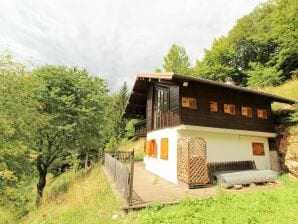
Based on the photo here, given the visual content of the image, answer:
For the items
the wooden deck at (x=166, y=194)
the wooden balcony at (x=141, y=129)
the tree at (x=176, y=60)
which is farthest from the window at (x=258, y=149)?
the tree at (x=176, y=60)

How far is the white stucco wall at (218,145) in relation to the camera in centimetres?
1329

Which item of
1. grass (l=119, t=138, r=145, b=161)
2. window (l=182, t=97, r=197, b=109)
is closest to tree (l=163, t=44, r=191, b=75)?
grass (l=119, t=138, r=145, b=161)

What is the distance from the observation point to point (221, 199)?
838 centimetres

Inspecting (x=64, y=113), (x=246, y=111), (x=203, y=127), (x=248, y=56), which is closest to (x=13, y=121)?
(x=64, y=113)

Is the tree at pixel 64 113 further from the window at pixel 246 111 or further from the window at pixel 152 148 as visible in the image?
the window at pixel 246 111

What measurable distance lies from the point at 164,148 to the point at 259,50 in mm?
27295

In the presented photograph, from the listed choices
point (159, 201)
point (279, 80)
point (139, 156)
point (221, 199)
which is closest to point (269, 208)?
point (221, 199)

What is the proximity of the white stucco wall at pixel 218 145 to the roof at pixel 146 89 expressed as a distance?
8.62 feet

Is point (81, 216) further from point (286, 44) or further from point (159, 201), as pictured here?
point (286, 44)

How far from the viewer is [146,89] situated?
20172mm

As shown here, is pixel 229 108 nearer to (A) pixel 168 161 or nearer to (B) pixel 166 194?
(A) pixel 168 161

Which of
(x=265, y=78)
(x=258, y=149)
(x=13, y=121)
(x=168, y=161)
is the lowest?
(x=168, y=161)

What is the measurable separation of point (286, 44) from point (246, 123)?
16.0 metres

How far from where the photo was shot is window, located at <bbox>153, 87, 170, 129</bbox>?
15.3 metres
